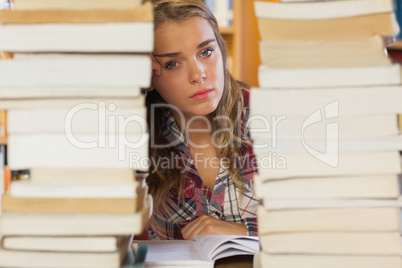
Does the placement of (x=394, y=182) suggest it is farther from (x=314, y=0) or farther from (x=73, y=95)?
(x=73, y=95)

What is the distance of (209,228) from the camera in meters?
1.29

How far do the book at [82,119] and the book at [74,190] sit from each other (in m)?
0.07

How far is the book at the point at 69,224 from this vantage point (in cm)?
59

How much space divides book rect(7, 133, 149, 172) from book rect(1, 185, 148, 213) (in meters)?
0.04

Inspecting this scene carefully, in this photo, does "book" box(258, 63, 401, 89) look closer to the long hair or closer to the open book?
the open book

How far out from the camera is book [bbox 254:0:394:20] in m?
0.64

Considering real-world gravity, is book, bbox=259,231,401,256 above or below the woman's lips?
below

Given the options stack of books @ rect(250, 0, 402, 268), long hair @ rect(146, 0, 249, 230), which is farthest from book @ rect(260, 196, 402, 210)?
long hair @ rect(146, 0, 249, 230)

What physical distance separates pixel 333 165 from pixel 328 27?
192 mm

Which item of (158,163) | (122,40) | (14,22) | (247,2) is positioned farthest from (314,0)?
(247,2)

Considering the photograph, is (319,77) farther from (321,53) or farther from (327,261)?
(327,261)

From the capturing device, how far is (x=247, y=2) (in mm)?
2381

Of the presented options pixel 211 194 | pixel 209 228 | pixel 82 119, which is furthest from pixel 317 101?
pixel 211 194

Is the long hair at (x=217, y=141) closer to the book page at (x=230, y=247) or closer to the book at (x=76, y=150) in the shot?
the book page at (x=230, y=247)
